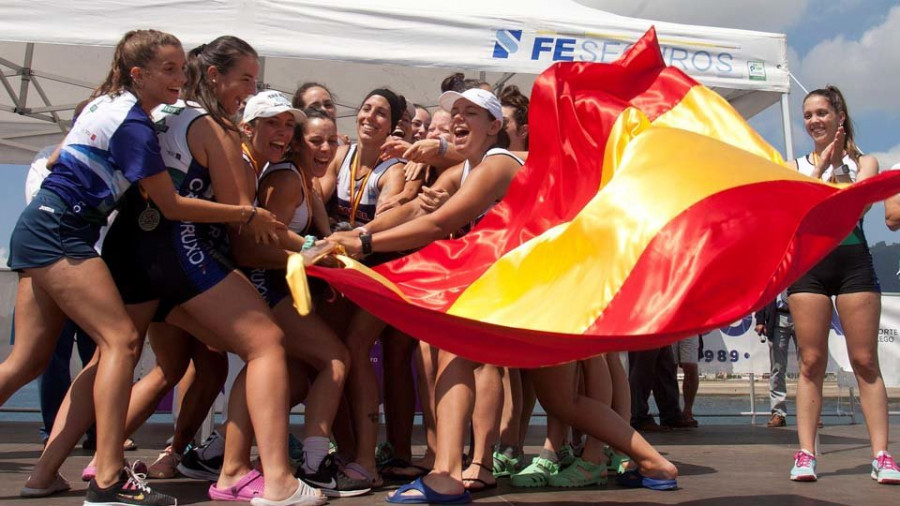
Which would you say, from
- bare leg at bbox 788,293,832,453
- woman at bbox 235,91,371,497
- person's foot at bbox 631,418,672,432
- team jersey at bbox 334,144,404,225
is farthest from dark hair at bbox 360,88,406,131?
person's foot at bbox 631,418,672,432

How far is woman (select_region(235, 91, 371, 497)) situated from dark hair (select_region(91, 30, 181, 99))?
517mm

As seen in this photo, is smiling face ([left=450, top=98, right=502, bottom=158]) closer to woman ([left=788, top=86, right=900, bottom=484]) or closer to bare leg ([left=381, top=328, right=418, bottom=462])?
bare leg ([left=381, top=328, right=418, bottom=462])

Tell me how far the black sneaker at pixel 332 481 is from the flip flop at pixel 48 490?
972mm

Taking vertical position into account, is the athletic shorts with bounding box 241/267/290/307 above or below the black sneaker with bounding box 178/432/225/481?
above

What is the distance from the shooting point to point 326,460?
3855mm

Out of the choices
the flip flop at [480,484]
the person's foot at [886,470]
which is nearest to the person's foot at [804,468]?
the person's foot at [886,470]

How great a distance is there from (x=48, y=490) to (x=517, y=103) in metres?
3.03

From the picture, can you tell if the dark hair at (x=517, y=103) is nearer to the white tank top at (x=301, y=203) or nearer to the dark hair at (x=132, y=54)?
the white tank top at (x=301, y=203)

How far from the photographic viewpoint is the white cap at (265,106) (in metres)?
3.87

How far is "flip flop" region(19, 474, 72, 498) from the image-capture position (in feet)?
12.0

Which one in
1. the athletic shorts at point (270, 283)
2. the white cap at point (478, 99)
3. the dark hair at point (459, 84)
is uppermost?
the dark hair at point (459, 84)

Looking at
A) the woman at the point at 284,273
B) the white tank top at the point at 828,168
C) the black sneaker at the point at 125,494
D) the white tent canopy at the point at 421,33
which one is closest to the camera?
the black sneaker at the point at 125,494

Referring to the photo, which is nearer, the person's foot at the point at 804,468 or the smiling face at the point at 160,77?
the smiling face at the point at 160,77

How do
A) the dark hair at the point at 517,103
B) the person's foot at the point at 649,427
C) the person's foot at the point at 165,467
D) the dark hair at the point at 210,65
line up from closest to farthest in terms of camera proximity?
the dark hair at the point at 210,65 → the person's foot at the point at 165,467 → the dark hair at the point at 517,103 → the person's foot at the point at 649,427
